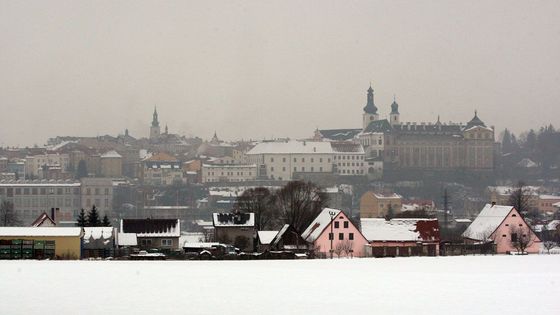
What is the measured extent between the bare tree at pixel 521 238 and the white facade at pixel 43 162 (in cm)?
7139

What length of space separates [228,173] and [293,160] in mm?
7125

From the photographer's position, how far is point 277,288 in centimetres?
1287

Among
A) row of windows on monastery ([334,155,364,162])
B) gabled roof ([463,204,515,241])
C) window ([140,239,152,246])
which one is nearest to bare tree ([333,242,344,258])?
gabled roof ([463,204,515,241])

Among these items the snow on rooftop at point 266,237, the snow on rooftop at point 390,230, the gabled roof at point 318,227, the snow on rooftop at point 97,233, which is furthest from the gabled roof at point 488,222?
the snow on rooftop at point 97,233

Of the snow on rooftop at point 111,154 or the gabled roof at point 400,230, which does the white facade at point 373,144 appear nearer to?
the snow on rooftop at point 111,154

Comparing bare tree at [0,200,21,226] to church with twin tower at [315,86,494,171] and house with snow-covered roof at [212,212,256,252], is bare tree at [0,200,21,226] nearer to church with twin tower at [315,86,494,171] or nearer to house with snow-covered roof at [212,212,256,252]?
house with snow-covered roof at [212,212,256,252]

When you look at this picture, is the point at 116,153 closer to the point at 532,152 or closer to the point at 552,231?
the point at 532,152

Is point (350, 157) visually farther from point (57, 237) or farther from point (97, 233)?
point (57, 237)

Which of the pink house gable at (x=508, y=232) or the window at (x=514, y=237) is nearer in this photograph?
the pink house gable at (x=508, y=232)

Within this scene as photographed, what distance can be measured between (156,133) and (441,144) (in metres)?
46.0

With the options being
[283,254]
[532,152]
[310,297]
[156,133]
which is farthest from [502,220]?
[156,133]

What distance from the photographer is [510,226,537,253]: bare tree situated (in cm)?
2536

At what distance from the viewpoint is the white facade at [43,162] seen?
92750 millimetres

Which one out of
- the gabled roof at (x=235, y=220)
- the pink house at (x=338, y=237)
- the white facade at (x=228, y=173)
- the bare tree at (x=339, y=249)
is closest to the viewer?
the bare tree at (x=339, y=249)
